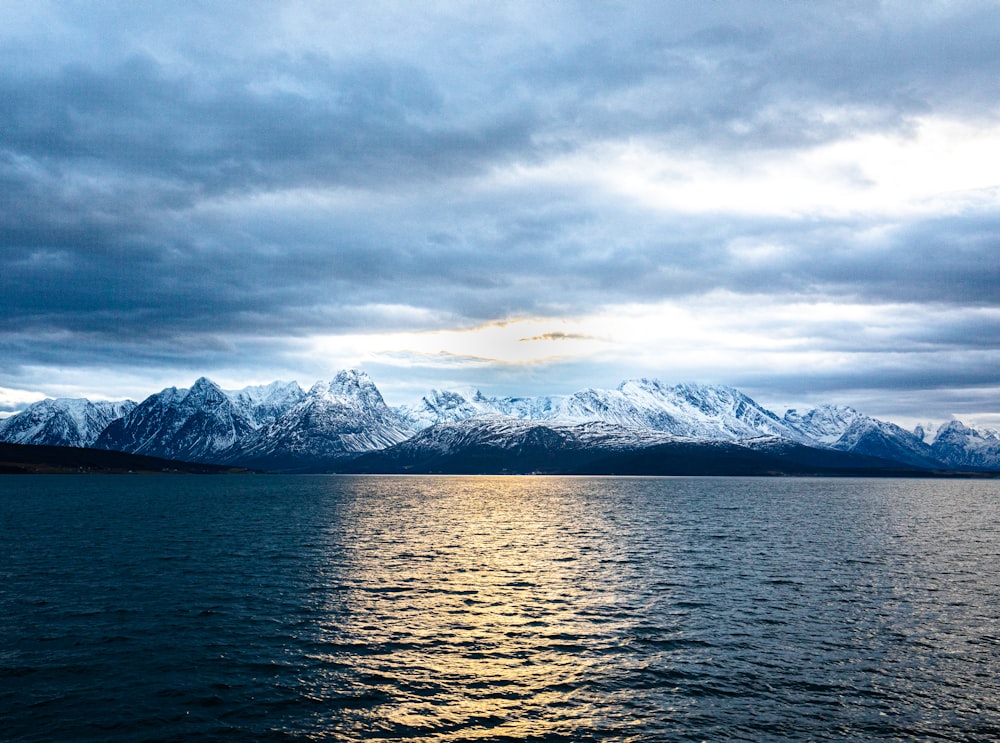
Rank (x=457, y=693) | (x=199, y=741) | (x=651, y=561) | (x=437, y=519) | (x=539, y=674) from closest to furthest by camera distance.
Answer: (x=199, y=741) → (x=457, y=693) → (x=539, y=674) → (x=651, y=561) → (x=437, y=519)

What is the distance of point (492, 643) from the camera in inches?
2042

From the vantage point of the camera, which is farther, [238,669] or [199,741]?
[238,669]

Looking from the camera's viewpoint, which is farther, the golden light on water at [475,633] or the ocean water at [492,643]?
the golden light on water at [475,633]

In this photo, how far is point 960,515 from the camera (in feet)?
624

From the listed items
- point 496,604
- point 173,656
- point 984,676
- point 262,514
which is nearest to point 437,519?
point 262,514

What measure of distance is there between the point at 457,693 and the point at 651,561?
59071 mm

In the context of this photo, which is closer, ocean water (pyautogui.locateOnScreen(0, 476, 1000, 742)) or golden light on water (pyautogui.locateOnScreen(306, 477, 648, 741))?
ocean water (pyautogui.locateOnScreen(0, 476, 1000, 742))

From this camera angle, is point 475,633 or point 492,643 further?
point 475,633

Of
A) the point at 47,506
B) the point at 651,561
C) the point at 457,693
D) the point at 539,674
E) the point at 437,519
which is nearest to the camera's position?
the point at 457,693

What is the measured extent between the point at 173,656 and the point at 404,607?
21.7m

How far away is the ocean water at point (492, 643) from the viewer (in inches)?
1444

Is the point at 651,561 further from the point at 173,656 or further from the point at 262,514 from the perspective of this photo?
the point at 262,514

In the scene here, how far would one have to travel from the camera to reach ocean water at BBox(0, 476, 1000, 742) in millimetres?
36688

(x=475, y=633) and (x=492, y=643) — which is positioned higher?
(x=492, y=643)
